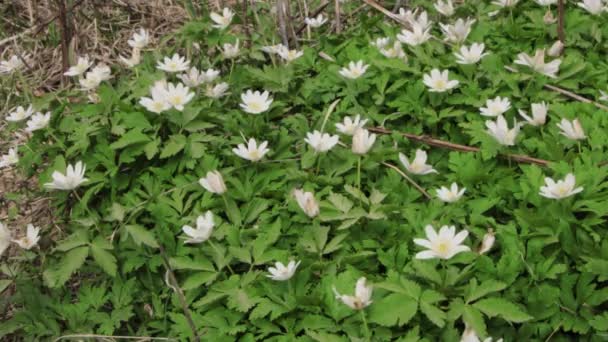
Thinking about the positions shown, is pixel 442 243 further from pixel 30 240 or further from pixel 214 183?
pixel 30 240

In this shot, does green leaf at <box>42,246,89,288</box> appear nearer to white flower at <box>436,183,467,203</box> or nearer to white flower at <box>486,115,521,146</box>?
white flower at <box>436,183,467,203</box>

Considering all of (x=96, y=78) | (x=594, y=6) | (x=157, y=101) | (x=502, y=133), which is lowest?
(x=96, y=78)

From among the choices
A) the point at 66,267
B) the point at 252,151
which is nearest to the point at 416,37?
the point at 252,151

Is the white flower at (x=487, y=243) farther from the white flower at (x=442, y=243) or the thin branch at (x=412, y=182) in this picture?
the thin branch at (x=412, y=182)

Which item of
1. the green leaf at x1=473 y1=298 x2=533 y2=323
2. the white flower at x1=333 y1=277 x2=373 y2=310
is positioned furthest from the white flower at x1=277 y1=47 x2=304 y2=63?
the green leaf at x1=473 y1=298 x2=533 y2=323

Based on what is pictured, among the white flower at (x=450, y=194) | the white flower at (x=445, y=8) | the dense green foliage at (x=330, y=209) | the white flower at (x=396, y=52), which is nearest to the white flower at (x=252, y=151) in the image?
the dense green foliage at (x=330, y=209)
